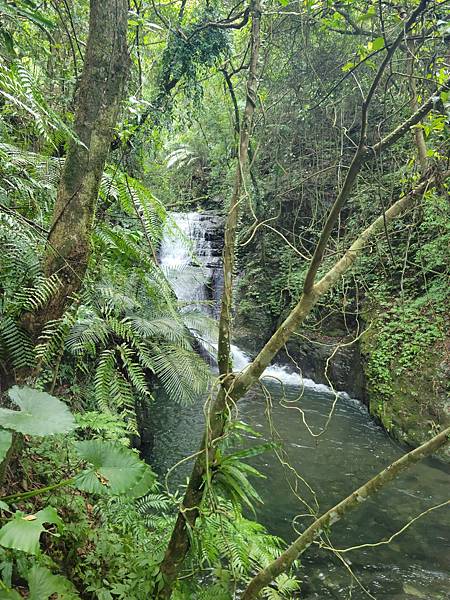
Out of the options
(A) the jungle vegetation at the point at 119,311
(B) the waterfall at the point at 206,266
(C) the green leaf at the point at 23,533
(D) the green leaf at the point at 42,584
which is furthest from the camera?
Result: (B) the waterfall at the point at 206,266

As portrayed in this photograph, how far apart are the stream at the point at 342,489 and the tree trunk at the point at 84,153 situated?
0.97 meters

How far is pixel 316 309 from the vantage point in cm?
915

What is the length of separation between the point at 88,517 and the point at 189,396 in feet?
3.71

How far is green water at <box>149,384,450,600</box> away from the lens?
3086 millimetres

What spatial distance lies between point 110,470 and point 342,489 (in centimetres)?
383

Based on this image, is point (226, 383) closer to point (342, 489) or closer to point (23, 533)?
point (23, 533)

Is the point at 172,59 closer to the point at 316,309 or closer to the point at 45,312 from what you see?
the point at 45,312

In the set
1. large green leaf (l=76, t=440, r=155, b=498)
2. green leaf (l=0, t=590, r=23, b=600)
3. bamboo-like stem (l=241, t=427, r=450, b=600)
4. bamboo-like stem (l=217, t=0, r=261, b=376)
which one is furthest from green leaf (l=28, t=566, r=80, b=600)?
bamboo-like stem (l=217, t=0, r=261, b=376)

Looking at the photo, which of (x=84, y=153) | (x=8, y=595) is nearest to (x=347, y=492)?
(x=8, y=595)

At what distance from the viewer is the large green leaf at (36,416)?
1124mm

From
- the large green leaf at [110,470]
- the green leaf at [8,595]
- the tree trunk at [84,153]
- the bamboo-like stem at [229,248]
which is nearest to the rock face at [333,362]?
the bamboo-like stem at [229,248]

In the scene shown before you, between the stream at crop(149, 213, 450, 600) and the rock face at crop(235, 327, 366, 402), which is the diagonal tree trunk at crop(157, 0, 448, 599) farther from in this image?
the rock face at crop(235, 327, 366, 402)

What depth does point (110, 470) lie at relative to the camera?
1305 millimetres

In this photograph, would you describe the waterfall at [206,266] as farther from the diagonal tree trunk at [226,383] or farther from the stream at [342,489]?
the diagonal tree trunk at [226,383]
